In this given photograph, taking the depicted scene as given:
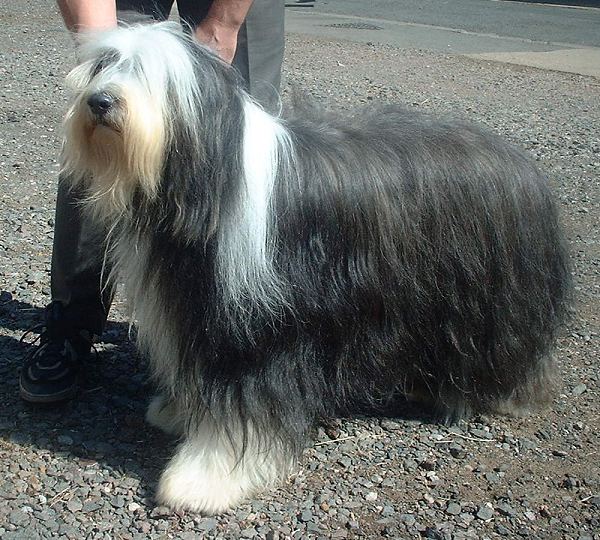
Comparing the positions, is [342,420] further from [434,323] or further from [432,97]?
[432,97]

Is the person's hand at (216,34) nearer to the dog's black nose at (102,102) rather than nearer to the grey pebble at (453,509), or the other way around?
the dog's black nose at (102,102)

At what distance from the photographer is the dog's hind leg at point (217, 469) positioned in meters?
2.78

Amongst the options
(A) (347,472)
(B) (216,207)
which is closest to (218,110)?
(B) (216,207)

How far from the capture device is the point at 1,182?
5.75 meters

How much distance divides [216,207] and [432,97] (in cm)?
628

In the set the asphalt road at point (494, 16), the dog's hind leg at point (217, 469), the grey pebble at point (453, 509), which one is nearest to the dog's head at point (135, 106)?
the dog's hind leg at point (217, 469)

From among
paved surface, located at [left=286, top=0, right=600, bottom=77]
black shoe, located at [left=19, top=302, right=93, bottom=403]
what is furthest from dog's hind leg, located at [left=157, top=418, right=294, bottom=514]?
paved surface, located at [left=286, top=0, right=600, bottom=77]

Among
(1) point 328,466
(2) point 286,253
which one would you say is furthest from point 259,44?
(1) point 328,466

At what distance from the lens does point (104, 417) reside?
3.29 metres

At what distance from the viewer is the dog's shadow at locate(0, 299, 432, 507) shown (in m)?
3.04

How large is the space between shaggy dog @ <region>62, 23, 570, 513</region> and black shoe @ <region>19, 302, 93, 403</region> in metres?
0.38

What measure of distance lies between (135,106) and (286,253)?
693 millimetres

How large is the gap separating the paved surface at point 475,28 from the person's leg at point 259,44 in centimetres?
758

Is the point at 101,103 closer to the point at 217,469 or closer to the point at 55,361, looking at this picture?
the point at 217,469
